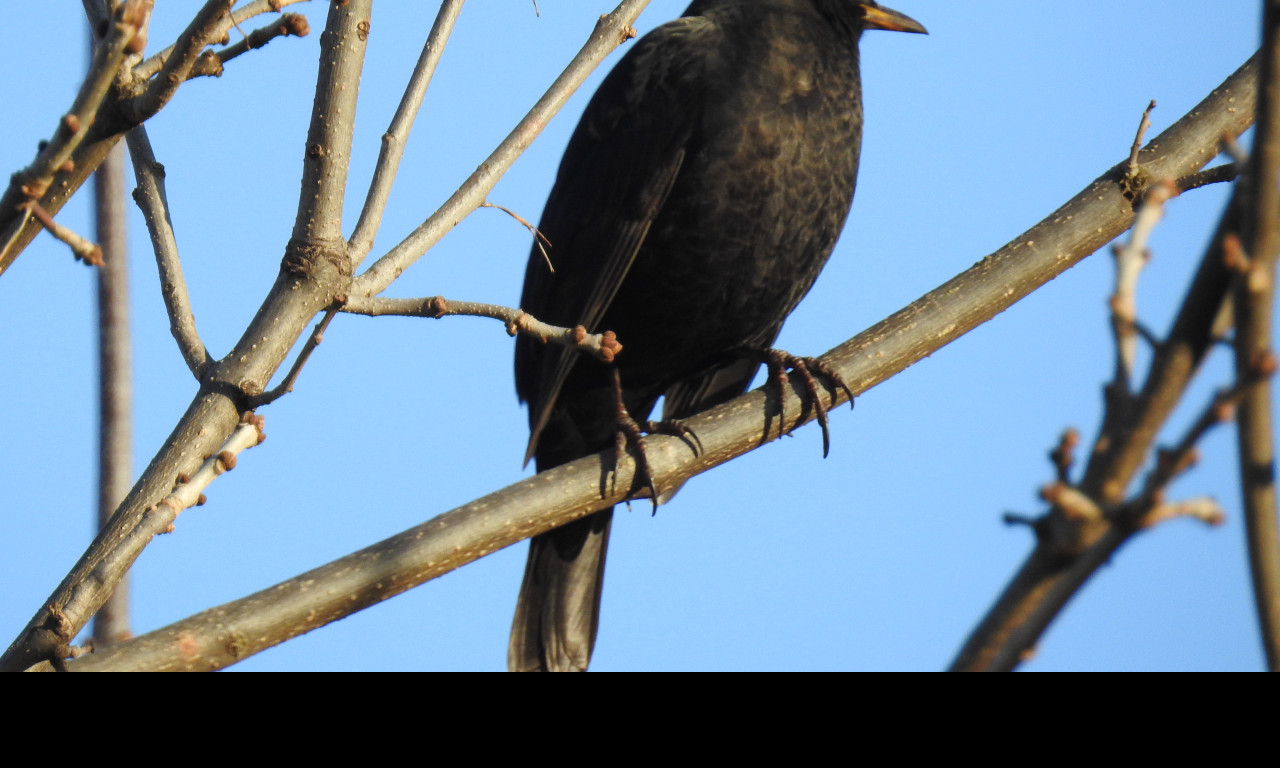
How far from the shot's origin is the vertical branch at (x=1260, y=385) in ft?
3.22

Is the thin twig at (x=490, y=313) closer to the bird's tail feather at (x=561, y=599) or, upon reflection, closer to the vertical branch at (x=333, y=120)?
the vertical branch at (x=333, y=120)

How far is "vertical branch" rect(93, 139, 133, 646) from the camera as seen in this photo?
271 cm

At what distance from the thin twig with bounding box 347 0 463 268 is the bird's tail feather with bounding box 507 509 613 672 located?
5.28ft

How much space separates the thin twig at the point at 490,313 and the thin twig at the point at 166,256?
1.10 ft

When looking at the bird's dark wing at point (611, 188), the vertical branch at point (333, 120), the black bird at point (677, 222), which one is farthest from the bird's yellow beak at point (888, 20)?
the vertical branch at point (333, 120)

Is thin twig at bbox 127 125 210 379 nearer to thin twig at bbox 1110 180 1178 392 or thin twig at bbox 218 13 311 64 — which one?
thin twig at bbox 218 13 311 64

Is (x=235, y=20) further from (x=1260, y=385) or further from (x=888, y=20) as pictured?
(x=888, y=20)

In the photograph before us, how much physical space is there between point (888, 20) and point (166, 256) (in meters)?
2.76

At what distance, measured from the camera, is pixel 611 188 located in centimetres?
376

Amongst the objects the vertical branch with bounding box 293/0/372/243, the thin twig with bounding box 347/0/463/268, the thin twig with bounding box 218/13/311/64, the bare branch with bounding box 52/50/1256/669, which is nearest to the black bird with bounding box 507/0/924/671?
the bare branch with bounding box 52/50/1256/669

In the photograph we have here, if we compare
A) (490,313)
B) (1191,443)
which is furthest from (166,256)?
(1191,443)

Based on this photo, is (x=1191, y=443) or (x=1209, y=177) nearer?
(x=1191, y=443)

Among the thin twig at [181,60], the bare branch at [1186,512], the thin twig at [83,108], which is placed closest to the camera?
the bare branch at [1186,512]
